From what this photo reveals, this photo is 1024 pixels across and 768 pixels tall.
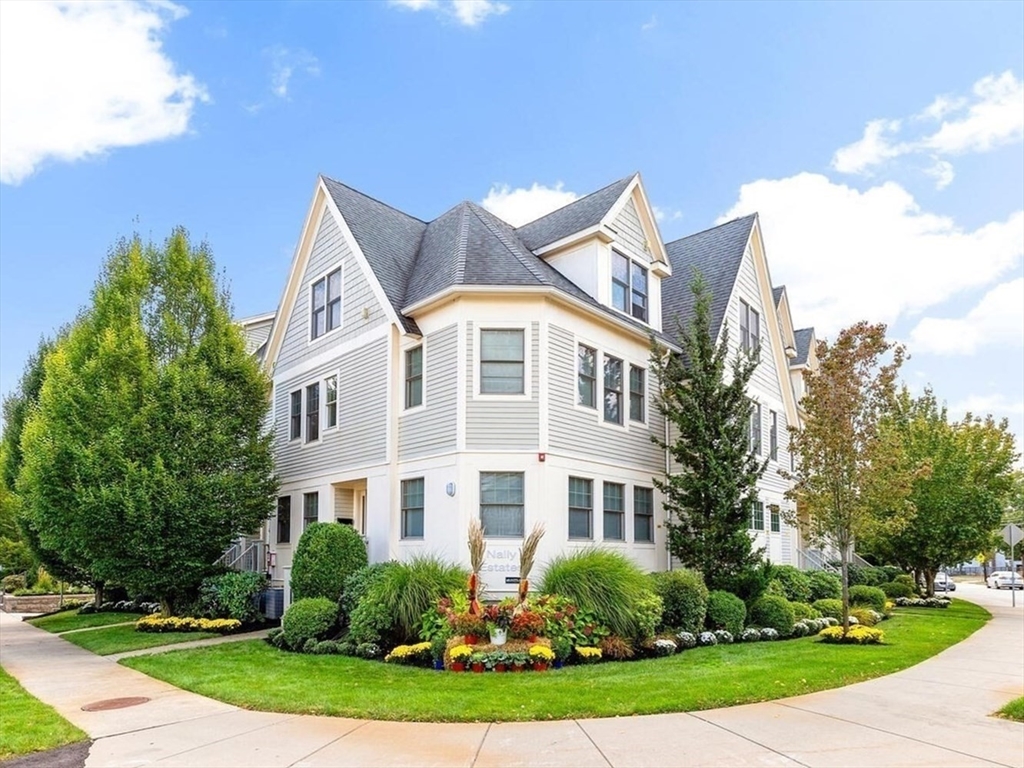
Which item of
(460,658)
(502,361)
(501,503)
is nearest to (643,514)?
(501,503)

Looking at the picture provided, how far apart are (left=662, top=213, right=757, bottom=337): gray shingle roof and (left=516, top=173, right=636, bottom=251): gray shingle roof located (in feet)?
10.4

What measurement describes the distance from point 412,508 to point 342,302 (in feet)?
19.0

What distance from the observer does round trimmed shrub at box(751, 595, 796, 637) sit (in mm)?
16125

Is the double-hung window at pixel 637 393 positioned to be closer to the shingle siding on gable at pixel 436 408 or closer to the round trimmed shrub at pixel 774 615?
the shingle siding on gable at pixel 436 408

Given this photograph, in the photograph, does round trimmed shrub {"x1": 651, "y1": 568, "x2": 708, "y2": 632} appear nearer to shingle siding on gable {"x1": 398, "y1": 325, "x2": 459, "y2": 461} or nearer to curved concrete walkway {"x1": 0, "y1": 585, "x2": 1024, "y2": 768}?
curved concrete walkway {"x1": 0, "y1": 585, "x2": 1024, "y2": 768}

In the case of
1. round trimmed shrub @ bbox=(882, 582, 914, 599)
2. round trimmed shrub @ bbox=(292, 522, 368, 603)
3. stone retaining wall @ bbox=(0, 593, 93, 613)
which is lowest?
stone retaining wall @ bbox=(0, 593, 93, 613)

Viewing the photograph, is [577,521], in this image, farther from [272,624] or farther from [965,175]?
[965,175]

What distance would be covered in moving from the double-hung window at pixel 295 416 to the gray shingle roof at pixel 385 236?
15.4 feet

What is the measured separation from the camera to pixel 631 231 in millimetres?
19484

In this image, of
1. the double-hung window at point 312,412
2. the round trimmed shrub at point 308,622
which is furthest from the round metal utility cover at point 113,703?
the double-hung window at point 312,412

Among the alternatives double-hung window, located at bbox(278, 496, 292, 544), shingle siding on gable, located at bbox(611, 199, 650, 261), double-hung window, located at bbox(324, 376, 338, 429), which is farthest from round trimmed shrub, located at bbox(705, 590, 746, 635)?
double-hung window, located at bbox(278, 496, 292, 544)

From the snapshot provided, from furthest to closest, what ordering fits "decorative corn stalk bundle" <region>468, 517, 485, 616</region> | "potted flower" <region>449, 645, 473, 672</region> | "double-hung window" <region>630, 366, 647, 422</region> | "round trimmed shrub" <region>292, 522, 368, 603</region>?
"double-hung window" <region>630, 366, 647, 422</region>
"round trimmed shrub" <region>292, 522, 368, 603</region>
"decorative corn stalk bundle" <region>468, 517, 485, 616</region>
"potted flower" <region>449, 645, 473, 672</region>

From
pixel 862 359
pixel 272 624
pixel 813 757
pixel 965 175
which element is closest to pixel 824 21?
pixel 965 175

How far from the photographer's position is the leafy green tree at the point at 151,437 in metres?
17.2
